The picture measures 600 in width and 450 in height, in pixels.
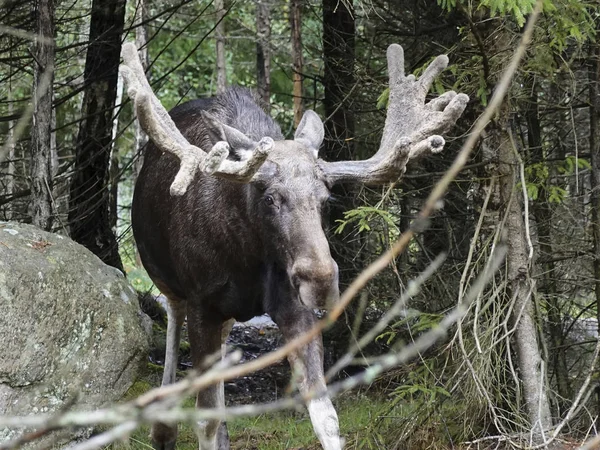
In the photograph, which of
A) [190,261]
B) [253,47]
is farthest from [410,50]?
[253,47]

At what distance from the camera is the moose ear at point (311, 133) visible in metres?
6.69

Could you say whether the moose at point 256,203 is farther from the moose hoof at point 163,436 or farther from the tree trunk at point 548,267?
the tree trunk at point 548,267

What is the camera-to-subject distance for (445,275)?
895 centimetres

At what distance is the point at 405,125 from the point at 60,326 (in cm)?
301

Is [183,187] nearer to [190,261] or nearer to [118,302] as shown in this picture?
[190,261]

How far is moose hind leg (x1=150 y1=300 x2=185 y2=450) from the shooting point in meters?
7.79

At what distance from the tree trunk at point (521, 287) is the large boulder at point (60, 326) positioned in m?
3.09

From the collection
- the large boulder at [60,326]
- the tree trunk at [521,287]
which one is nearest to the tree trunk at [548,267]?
the tree trunk at [521,287]

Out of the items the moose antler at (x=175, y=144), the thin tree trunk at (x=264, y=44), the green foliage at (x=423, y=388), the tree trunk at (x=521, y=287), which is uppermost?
the thin tree trunk at (x=264, y=44)

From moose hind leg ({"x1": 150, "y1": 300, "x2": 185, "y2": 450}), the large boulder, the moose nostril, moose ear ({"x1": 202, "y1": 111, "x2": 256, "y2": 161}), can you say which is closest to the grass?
moose hind leg ({"x1": 150, "y1": 300, "x2": 185, "y2": 450})

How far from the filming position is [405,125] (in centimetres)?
675

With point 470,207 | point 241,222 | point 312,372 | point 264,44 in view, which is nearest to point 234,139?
point 241,222

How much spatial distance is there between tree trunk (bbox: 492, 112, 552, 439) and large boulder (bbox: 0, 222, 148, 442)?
309cm

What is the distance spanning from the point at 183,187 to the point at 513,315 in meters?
3.01
